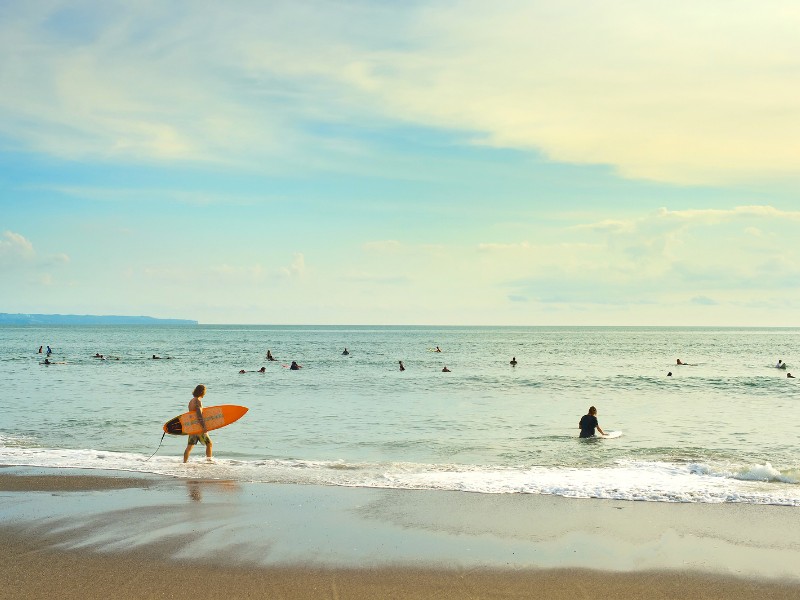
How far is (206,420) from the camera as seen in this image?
1955 cm

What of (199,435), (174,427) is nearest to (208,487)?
(199,435)

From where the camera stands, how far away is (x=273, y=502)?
1251 cm

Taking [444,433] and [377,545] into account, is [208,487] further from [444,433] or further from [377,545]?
[444,433]

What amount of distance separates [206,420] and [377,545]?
425 inches

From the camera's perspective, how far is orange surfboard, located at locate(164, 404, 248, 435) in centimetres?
1739

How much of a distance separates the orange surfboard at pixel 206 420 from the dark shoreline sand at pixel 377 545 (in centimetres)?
386

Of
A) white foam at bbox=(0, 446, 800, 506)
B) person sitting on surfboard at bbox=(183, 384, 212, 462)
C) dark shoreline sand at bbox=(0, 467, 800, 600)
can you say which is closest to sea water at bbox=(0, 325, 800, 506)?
white foam at bbox=(0, 446, 800, 506)

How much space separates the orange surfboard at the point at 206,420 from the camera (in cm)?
1739

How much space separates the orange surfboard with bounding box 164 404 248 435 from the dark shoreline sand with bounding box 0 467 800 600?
3.86 metres

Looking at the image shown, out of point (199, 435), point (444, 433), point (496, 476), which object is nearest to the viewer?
point (496, 476)

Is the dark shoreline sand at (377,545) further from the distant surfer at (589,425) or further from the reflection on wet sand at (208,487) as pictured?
the distant surfer at (589,425)

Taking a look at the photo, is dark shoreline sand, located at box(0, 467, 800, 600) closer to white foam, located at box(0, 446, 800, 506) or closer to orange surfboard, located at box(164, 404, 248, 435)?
white foam, located at box(0, 446, 800, 506)

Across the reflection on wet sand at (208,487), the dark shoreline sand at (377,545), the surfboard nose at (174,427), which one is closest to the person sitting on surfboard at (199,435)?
the surfboard nose at (174,427)

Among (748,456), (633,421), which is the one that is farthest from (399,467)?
(633,421)
